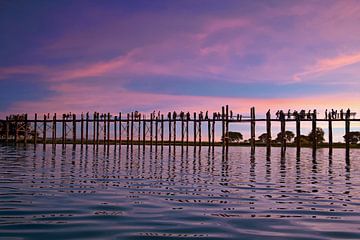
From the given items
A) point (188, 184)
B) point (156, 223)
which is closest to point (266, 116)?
point (188, 184)

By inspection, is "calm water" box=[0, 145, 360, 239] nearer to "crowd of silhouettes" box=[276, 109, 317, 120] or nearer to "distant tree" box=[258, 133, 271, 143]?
"crowd of silhouettes" box=[276, 109, 317, 120]

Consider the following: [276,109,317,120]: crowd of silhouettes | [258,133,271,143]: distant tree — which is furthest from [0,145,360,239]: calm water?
[258,133,271,143]: distant tree

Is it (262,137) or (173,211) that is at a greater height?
(262,137)

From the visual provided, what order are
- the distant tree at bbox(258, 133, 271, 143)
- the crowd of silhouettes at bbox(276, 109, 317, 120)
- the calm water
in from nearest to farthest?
the calm water, the crowd of silhouettes at bbox(276, 109, 317, 120), the distant tree at bbox(258, 133, 271, 143)

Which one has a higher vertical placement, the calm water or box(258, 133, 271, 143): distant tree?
box(258, 133, 271, 143): distant tree

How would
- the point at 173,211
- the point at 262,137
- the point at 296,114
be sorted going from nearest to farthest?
the point at 173,211 < the point at 296,114 < the point at 262,137

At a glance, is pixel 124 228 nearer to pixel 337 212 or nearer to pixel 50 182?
pixel 337 212

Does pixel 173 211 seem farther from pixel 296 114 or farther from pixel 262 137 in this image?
pixel 262 137

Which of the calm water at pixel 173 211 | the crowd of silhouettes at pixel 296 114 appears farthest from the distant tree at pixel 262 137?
the calm water at pixel 173 211

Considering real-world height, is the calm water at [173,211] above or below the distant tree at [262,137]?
below

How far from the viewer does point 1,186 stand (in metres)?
11.0

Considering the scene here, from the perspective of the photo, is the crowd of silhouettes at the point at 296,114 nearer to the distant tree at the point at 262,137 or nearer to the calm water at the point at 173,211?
the calm water at the point at 173,211

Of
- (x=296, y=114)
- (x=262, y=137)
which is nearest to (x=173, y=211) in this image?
(x=296, y=114)

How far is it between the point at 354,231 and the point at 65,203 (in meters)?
5.50
